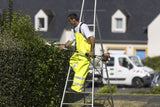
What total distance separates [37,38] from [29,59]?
72cm

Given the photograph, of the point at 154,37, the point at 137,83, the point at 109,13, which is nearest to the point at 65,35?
the point at 109,13

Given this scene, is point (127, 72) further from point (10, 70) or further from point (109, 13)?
point (109, 13)

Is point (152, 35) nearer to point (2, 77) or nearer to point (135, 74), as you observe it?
point (135, 74)

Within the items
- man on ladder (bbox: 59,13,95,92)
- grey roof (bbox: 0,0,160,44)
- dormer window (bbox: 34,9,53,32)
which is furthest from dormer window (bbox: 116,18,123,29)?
man on ladder (bbox: 59,13,95,92)

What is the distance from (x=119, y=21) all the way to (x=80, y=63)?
116 ft

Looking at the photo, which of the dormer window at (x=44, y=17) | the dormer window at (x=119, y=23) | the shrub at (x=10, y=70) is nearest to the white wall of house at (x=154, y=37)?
the dormer window at (x=119, y=23)

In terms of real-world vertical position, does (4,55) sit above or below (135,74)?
above

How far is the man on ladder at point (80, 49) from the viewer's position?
354 inches

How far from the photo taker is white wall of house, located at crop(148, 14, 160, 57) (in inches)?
1697

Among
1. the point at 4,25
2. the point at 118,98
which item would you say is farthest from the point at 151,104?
the point at 4,25

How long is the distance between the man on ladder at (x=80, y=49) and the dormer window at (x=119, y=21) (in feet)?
113

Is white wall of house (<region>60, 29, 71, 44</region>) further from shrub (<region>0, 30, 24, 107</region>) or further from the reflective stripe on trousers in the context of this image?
shrub (<region>0, 30, 24, 107</region>)

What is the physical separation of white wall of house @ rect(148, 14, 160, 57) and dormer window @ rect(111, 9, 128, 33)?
239cm

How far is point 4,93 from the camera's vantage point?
27.6 feet
